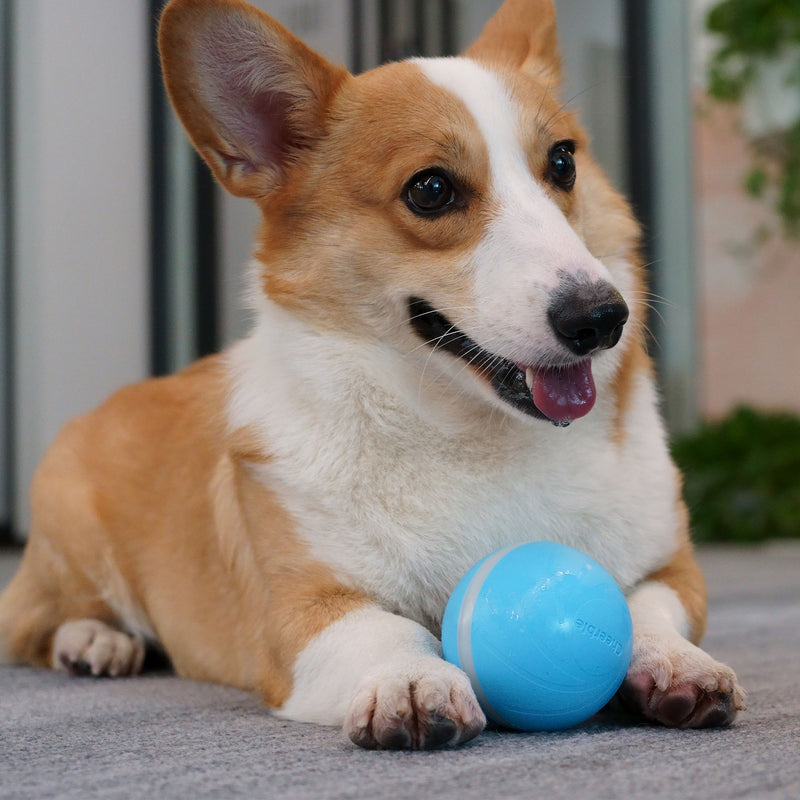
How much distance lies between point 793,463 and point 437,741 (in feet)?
12.4

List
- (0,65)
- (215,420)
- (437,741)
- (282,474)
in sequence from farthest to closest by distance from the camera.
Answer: (0,65), (215,420), (282,474), (437,741)

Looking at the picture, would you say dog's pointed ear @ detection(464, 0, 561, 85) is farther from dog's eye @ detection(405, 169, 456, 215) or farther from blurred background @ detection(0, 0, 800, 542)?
blurred background @ detection(0, 0, 800, 542)

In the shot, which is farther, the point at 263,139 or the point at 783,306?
the point at 783,306

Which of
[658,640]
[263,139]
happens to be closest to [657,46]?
[263,139]

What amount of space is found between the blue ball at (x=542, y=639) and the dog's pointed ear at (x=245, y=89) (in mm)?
665

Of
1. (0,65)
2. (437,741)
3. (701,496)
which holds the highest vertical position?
(0,65)

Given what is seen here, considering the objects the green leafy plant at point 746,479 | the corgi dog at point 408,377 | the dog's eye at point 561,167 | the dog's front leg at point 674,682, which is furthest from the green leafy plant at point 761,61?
the dog's front leg at point 674,682

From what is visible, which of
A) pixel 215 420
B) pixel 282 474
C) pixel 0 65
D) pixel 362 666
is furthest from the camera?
pixel 0 65

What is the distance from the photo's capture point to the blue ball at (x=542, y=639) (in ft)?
3.50

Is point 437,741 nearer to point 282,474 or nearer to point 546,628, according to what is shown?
point 546,628

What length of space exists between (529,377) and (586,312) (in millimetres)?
132

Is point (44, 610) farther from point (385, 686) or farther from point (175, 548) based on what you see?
point (385, 686)

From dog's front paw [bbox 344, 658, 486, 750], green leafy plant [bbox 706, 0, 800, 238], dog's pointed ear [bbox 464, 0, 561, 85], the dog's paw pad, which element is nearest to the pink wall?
green leafy plant [bbox 706, 0, 800, 238]

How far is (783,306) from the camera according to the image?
5.38 m
